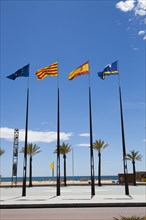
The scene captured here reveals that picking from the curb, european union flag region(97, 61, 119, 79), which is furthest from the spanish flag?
the curb

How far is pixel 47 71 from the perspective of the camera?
2695cm

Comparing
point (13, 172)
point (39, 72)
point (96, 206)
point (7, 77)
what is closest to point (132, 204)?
point (96, 206)

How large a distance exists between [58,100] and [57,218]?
51.2 ft

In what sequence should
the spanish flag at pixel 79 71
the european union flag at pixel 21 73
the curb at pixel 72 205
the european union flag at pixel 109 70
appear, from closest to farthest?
1. the curb at pixel 72 205
2. the spanish flag at pixel 79 71
3. the european union flag at pixel 109 70
4. the european union flag at pixel 21 73

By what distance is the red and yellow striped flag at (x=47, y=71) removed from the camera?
2670 centimetres

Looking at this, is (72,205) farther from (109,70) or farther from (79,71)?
(109,70)

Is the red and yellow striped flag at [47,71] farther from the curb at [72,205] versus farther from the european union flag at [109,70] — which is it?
the curb at [72,205]

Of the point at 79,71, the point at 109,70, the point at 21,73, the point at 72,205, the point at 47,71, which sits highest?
the point at 109,70

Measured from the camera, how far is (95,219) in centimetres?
1225

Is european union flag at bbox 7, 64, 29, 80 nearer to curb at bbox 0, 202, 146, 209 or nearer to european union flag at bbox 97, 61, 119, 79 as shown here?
european union flag at bbox 97, 61, 119, 79

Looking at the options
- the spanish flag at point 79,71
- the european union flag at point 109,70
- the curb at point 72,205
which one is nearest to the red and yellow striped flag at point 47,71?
the spanish flag at point 79,71

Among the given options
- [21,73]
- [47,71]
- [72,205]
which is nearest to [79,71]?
[47,71]

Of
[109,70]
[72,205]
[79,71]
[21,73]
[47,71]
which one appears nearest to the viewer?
[72,205]

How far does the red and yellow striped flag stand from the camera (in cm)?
2670
